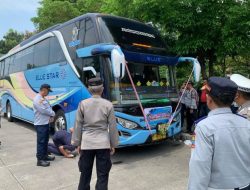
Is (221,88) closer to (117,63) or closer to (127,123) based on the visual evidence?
(117,63)

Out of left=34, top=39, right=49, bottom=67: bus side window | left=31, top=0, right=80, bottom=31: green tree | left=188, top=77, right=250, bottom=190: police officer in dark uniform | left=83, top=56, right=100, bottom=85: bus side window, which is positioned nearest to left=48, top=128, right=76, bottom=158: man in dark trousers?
left=83, top=56, right=100, bottom=85: bus side window

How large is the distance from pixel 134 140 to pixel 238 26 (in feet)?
13.7

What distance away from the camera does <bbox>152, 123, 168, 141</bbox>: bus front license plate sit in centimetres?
726

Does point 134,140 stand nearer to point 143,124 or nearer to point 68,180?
point 143,124

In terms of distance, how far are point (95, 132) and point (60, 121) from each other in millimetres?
4944

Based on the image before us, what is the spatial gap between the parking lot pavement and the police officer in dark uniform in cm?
320

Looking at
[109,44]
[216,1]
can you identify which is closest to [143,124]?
[109,44]

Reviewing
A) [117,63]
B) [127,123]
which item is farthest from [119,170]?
[117,63]

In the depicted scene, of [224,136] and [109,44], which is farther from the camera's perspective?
[109,44]

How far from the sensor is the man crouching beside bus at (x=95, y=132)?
4.25 m

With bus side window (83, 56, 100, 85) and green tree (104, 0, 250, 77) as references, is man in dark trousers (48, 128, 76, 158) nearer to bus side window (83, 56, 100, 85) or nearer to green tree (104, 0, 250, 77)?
bus side window (83, 56, 100, 85)

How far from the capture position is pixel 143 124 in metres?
7.06

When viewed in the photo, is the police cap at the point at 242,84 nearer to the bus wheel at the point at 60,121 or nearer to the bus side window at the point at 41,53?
the bus wheel at the point at 60,121

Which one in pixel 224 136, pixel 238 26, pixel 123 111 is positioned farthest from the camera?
pixel 238 26
